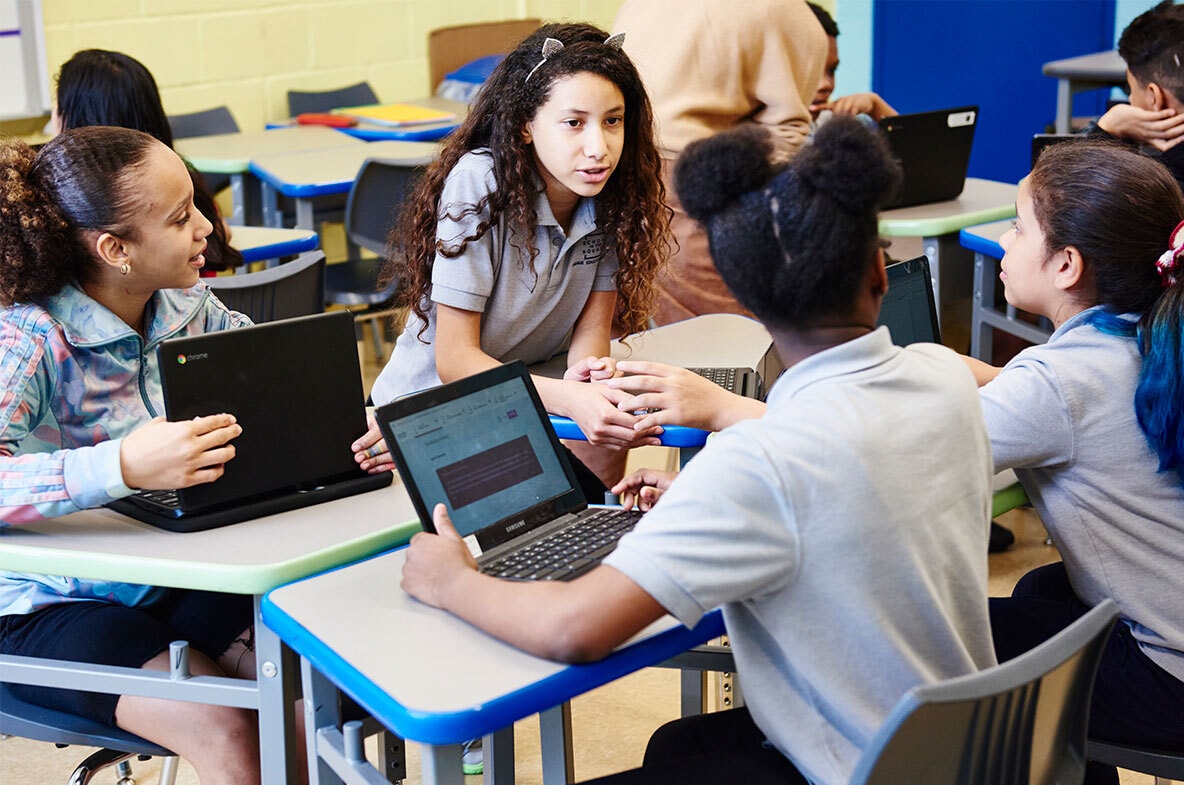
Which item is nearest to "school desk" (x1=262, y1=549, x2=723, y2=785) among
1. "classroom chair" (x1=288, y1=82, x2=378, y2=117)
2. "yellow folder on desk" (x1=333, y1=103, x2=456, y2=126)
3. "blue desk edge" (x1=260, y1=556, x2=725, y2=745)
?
"blue desk edge" (x1=260, y1=556, x2=725, y2=745)

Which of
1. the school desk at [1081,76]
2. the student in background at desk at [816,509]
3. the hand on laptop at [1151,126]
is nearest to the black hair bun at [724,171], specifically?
the student in background at desk at [816,509]

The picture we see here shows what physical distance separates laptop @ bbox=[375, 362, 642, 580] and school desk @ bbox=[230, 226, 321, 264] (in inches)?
70.2

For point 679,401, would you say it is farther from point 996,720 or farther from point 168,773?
point 168,773

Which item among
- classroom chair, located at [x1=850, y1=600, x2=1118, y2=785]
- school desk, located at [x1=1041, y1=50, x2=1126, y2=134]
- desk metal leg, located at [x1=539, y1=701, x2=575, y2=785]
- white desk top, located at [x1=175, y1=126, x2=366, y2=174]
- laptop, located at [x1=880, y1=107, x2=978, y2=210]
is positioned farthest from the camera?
school desk, located at [x1=1041, y1=50, x2=1126, y2=134]

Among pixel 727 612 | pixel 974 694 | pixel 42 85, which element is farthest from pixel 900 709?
pixel 42 85

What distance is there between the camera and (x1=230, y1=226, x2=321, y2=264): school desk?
124 inches

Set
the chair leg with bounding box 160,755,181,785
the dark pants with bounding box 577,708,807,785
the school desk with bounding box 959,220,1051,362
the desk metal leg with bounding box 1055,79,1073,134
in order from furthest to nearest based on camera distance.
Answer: the desk metal leg with bounding box 1055,79,1073,134, the school desk with bounding box 959,220,1051,362, the chair leg with bounding box 160,755,181,785, the dark pants with bounding box 577,708,807,785

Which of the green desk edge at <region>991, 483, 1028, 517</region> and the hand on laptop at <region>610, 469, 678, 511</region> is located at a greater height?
the hand on laptop at <region>610, 469, 678, 511</region>

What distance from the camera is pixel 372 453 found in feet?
5.39

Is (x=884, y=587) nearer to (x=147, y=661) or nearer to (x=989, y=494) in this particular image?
(x=989, y=494)

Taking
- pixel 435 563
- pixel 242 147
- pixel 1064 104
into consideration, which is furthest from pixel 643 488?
pixel 1064 104

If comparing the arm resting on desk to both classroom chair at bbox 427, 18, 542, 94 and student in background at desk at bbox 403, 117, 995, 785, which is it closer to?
student in background at desk at bbox 403, 117, 995, 785

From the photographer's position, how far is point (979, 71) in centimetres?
636

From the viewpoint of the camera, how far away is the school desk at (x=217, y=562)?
4.62 feet
